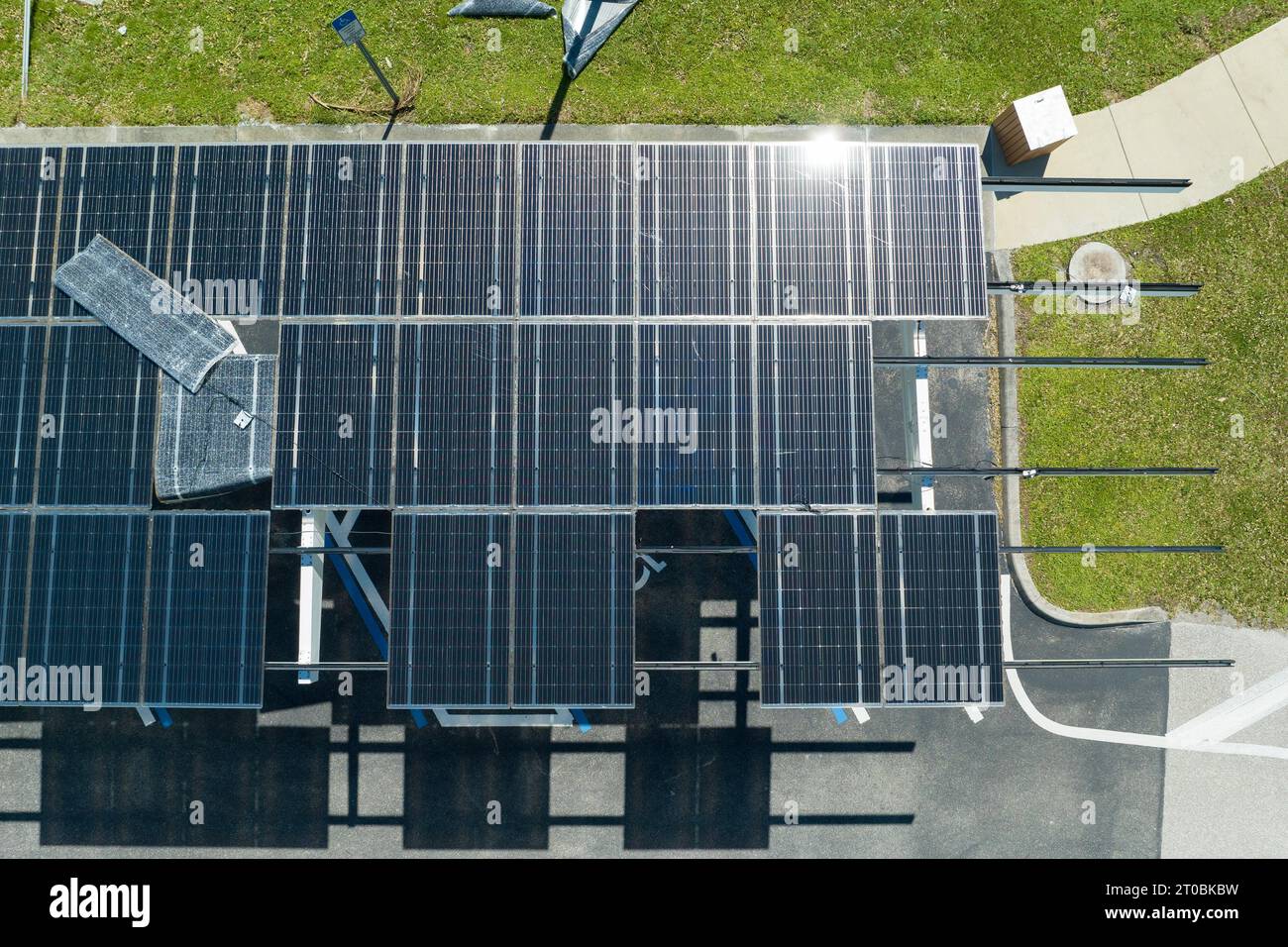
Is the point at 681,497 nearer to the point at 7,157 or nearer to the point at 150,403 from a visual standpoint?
the point at 150,403

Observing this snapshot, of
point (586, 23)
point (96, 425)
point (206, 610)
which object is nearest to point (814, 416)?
point (586, 23)

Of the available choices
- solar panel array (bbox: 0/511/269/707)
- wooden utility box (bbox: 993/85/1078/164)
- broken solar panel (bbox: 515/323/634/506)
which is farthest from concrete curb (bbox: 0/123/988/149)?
solar panel array (bbox: 0/511/269/707)

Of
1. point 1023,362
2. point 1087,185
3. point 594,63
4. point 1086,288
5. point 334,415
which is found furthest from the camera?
point 594,63

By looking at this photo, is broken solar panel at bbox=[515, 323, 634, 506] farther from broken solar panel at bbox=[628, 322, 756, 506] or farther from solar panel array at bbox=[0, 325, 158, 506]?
solar panel array at bbox=[0, 325, 158, 506]

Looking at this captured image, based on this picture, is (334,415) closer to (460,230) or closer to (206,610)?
(460,230)

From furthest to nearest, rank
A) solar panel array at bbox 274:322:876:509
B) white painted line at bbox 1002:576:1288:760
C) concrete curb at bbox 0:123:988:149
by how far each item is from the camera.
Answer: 1. concrete curb at bbox 0:123:988:149
2. white painted line at bbox 1002:576:1288:760
3. solar panel array at bbox 274:322:876:509

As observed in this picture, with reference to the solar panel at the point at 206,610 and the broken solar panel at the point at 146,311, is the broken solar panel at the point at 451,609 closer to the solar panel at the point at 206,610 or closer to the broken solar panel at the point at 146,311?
the solar panel at the point at 206,610
